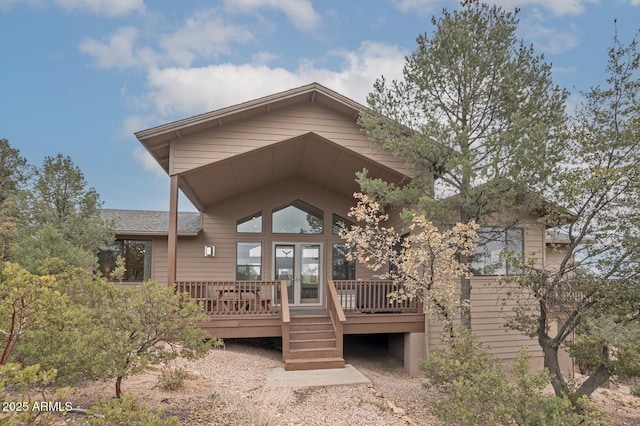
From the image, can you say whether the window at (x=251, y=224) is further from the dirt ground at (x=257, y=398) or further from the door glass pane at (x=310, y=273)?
the dirt ground at (x=257, y=398)

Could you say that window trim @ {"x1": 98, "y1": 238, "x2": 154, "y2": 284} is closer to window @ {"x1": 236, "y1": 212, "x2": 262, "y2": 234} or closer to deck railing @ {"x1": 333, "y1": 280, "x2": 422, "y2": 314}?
window @ {"x1": 236, "y1": 212, "x2": 262, "y2": 234}

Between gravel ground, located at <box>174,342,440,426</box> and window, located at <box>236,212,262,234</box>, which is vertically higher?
window, located at <box>236,212,262,234</box>

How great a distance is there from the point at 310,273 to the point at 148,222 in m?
5.61

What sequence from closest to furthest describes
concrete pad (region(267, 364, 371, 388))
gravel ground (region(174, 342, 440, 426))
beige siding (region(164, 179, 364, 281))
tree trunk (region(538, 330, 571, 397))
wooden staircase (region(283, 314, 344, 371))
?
gravel ground (region(174, 342, 440, 426))
concrete pad (region(267, 364, 371, 388))
tree trunk (region(538, 330, 571, 397))
wooden staircase (region(283, 314, 344, 371))
beige siding (region(164, 179, 364, 281))

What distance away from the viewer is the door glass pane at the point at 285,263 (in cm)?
1240

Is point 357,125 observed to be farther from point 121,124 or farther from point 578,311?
A: point 121,124

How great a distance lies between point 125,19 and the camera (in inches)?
611

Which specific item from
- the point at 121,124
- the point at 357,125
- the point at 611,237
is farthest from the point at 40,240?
the point at 121,124

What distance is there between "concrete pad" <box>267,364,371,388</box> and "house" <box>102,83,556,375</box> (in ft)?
0.94

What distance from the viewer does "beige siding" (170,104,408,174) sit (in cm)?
846

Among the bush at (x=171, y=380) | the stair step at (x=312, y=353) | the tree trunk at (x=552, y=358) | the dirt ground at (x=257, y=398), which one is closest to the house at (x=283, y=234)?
the stair step at (x=312, y=353)

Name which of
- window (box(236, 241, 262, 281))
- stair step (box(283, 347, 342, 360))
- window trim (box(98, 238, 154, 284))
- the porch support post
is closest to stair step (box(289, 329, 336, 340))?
stair step (box(283, 347, 342, 360))

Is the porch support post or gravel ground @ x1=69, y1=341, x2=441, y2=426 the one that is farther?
the porch support post

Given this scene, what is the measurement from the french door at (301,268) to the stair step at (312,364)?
433 cm
